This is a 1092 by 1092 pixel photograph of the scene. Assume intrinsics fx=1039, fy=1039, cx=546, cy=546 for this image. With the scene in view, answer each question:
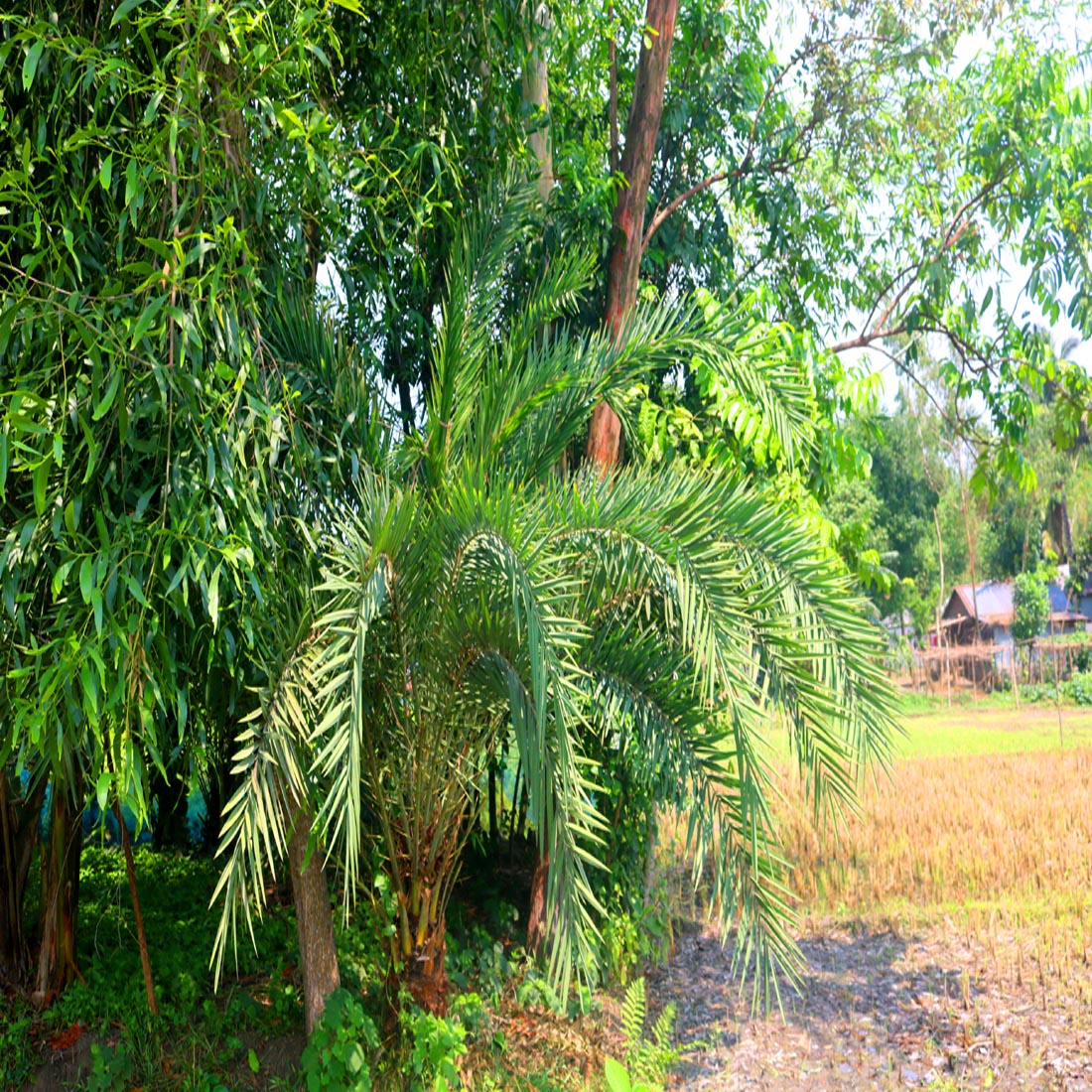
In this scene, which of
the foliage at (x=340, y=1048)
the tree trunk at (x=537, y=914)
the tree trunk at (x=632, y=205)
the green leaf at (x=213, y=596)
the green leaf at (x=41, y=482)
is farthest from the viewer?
the tree trunk at (x=632, y=205)

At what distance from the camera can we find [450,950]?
17.2 ft

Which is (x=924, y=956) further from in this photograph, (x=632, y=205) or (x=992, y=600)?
(x=992, y=600)

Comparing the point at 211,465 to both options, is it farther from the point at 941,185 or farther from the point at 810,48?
the point at 941,185

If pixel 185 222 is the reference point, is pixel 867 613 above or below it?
below

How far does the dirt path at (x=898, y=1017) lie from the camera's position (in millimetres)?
4789

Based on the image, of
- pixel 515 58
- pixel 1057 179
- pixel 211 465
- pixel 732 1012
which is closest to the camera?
pixel 211 465

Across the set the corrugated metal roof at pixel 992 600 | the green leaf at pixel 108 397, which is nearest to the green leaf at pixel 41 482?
the green leaf at pixel 108 397

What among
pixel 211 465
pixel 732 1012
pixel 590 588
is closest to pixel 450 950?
pixel 732 1012

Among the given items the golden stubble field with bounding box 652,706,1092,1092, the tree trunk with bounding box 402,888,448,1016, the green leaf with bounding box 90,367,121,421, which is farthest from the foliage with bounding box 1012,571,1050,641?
the green leaf with bounding box 90,367,121,421

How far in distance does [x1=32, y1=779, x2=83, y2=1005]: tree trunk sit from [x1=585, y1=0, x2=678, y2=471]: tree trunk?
3186 mm

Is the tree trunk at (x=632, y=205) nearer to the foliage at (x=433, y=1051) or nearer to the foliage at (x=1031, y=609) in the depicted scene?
the foliage at (x=433, y=1051)

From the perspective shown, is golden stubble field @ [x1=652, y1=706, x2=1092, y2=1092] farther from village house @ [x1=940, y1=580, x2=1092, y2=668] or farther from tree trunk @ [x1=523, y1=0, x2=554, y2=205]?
village house @ [x1=940, y1=580, x2=1092, y2=668]

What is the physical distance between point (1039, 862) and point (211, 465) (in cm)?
678

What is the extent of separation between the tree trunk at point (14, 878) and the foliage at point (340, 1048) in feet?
5.78
